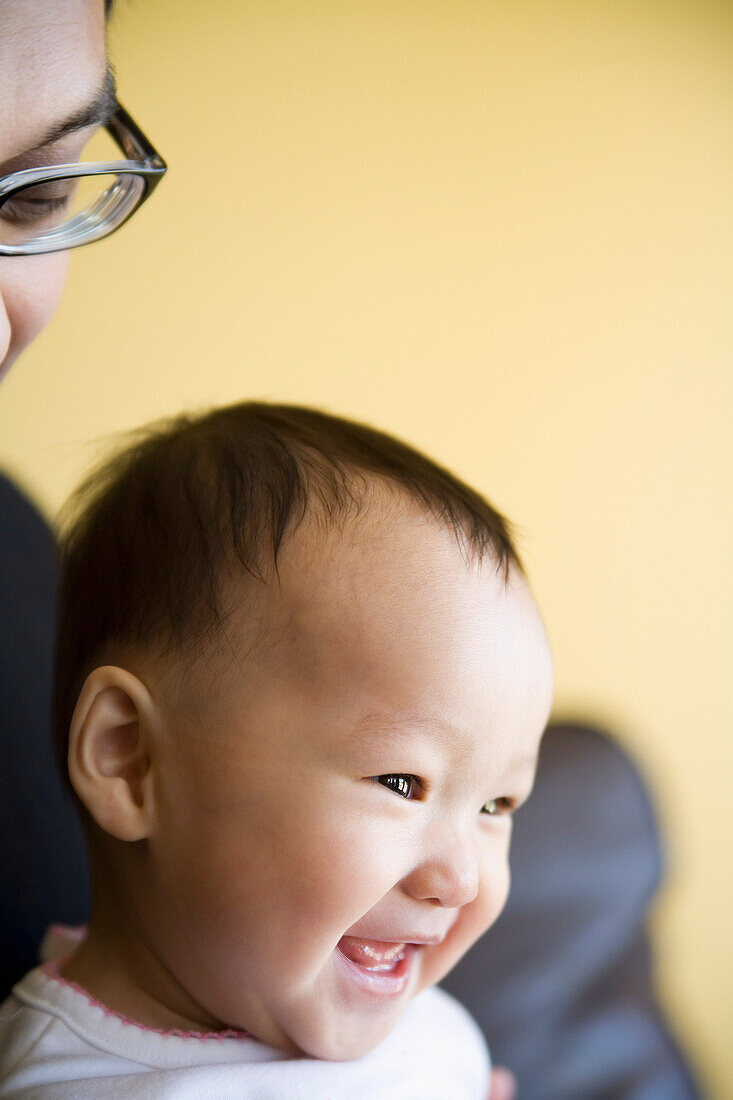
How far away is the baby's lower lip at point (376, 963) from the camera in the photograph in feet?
2.75

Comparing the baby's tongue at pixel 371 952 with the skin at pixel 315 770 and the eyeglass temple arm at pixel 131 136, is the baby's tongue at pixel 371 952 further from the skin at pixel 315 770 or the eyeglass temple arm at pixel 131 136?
the eyeglass temple arm at pixel 131 136

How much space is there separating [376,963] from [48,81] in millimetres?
727

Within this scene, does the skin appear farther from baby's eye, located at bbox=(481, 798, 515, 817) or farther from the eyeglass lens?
the eyeglass lens

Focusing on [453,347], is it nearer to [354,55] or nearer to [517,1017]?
[354,55]

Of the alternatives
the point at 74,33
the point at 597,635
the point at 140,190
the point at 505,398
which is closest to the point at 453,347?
the point at 505,398

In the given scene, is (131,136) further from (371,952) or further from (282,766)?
(371,952)

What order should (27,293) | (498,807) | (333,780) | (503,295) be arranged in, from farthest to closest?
(503,295) → (27,293) → (498,807) → (333,780)

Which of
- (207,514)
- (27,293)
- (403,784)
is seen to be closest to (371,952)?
(403,784)

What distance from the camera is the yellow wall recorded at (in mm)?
1945

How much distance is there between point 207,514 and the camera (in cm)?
87

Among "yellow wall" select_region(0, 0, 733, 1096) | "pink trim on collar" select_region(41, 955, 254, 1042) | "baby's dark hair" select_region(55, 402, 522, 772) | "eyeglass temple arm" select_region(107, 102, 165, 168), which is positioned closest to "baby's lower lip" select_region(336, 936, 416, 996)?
"pink trim on collar" select_region(41, 955, 254, 1042)

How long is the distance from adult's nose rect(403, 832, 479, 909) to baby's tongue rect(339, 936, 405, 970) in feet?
0.20

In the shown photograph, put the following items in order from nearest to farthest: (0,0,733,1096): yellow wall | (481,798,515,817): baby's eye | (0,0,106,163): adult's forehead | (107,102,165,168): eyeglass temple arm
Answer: (0,0,106,163): adult's forehead → (481,798,515,817): baby's eye → (107,102,165,168): eyeglass temple arm → (0,0,733,1096): yellow wall

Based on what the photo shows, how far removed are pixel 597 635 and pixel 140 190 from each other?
159 centimetres
